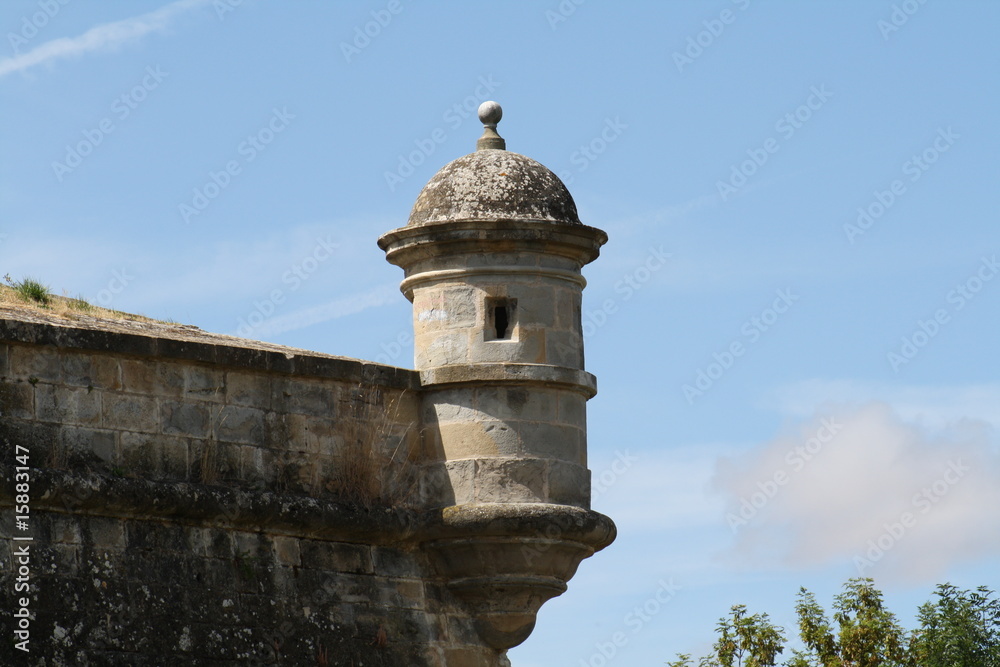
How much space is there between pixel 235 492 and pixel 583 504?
208 cm

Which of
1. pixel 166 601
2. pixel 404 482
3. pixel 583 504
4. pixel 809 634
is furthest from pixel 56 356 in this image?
pixel 809 634

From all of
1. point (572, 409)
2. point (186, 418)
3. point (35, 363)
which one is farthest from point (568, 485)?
point (35, 363)

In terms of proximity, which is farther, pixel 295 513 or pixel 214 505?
pixel 295 513

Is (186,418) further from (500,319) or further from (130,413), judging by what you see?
(500,319)

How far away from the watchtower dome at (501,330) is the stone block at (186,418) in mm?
1445

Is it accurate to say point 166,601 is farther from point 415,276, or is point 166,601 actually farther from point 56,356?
point 415,276

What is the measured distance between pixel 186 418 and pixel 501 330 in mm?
1993

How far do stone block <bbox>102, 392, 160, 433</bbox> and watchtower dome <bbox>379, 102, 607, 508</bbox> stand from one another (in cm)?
176

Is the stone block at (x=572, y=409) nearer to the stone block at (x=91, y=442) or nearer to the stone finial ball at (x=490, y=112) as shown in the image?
the stone finial ball at (x=490, y=112)

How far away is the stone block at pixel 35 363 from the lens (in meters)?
9.41

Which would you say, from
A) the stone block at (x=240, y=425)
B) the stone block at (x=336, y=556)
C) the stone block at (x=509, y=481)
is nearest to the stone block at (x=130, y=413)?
the stone block at (x=240, y=425)

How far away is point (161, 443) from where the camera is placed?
989 centimetres

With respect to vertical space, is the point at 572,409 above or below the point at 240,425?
above

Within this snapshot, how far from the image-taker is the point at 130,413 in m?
9.79
